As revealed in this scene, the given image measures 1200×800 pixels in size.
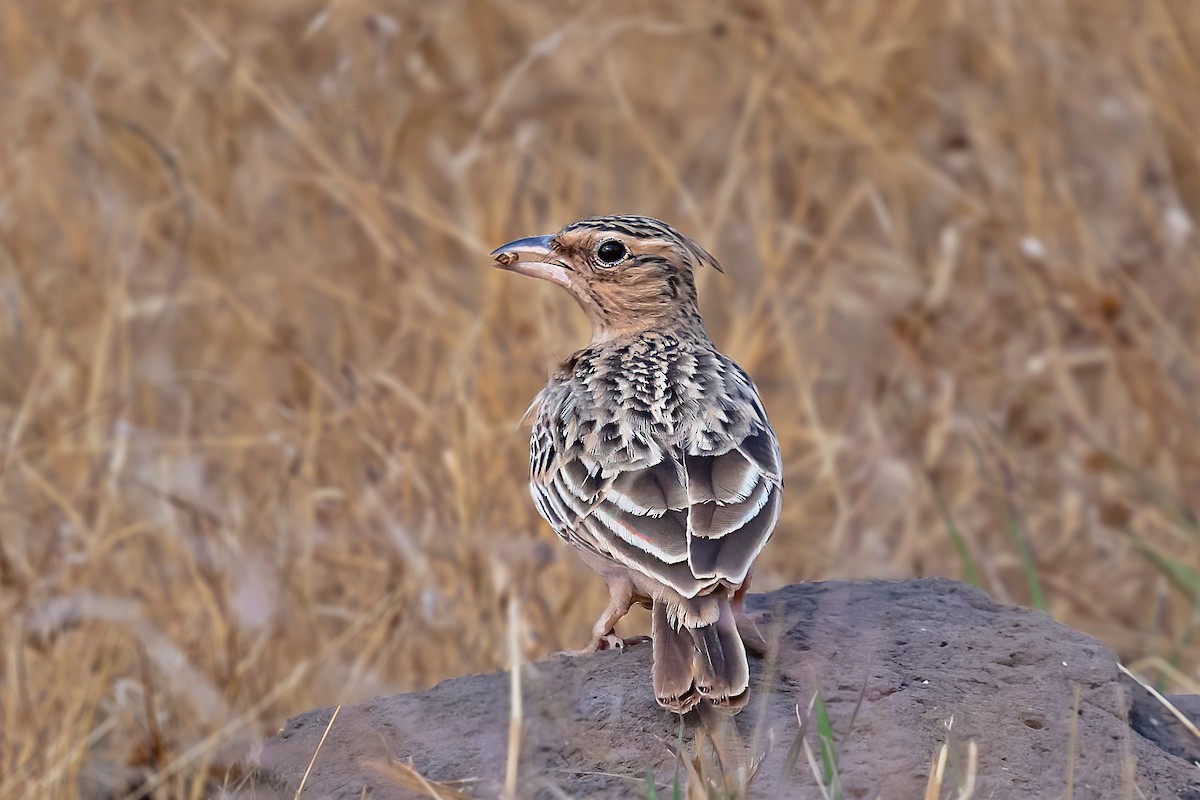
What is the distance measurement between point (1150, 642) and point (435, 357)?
310 centimetres

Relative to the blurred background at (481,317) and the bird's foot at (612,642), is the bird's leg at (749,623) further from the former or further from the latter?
the blurred background at (481,317)

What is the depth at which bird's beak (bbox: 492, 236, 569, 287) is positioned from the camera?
4.42 meters

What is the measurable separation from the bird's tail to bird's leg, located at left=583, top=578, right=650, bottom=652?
36cm

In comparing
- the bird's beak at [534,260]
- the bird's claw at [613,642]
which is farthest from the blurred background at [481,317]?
the bird's claw at [613,642]

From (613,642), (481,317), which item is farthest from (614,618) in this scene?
(481,317)

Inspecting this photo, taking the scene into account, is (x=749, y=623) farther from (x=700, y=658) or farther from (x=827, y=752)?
(x=827, y=752)

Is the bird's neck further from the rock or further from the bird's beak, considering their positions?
the rock

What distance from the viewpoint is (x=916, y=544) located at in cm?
706

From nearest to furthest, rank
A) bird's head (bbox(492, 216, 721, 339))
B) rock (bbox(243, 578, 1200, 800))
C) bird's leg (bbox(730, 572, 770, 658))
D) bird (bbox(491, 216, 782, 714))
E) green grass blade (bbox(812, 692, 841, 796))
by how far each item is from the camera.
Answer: green grass blade (bbox(812, 692, 841, 796))
rock (bbox(243, 578, 1200, 800))
bird (bbox(491, 216, 782, 714))
bird's leg (bbox(730, 572, 770, 658))
bird's head (bbox(492, 216, 721, 339))

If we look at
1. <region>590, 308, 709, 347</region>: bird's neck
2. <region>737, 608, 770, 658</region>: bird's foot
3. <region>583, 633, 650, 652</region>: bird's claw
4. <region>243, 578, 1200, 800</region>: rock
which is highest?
<region>590, 308, 709, 347</region>: bird's neck

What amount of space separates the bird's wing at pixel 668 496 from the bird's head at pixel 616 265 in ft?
1.81

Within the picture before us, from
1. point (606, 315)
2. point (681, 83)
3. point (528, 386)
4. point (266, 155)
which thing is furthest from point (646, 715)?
point (681, 83)

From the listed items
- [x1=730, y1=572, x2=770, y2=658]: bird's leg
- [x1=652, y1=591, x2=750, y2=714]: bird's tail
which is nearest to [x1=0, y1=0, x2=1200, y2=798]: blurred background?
[x1=730, y1=572, x2=770, y2=658]: bird's leg

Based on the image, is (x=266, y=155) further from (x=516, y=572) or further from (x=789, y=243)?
(x=516, y=572)
